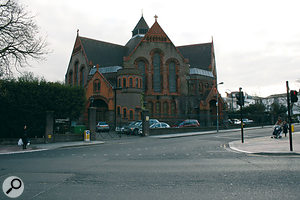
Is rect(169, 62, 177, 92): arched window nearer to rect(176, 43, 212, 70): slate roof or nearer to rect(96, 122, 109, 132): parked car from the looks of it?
rect(176, 43, 212, 70): slate roof

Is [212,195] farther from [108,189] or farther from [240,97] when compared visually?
[240,97]

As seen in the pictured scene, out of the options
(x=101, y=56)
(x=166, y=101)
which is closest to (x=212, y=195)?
(x=166, y=101)

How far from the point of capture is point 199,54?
6294 centimetres

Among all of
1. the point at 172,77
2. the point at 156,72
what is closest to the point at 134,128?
the point at 156,72

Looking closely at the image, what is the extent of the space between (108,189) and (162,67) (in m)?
45.3

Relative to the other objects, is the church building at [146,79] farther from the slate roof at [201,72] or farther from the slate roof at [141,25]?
the slate roof at [141,25]

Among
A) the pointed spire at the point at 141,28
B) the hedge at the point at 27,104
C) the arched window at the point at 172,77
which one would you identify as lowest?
the hedge at the point at 27,104

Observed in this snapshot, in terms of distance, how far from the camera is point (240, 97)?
55.1 feet

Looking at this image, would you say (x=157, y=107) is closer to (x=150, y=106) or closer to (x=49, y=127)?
(x=150, y=106)

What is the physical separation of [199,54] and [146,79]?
2154 centimetres

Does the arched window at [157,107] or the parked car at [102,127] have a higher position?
the arched window at [157,107]

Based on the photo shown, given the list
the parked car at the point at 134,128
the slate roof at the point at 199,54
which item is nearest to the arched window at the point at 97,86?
the parked car at the point at 134,128

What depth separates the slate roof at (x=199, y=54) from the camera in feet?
199

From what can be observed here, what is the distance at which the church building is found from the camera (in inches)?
1652
